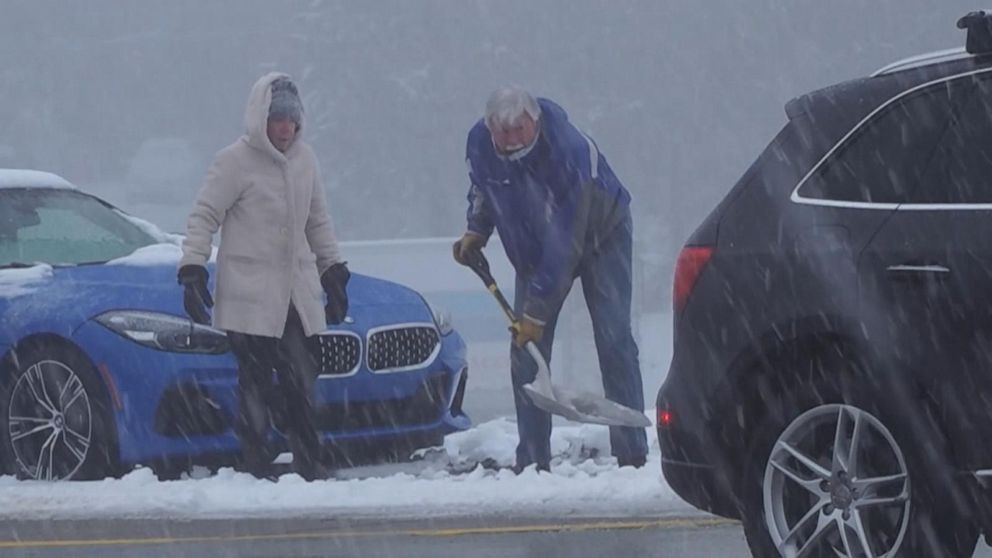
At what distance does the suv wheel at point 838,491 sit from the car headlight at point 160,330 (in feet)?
13.0

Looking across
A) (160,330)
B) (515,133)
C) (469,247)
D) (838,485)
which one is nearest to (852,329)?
(838,485)

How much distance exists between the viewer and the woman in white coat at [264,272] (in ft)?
29.6

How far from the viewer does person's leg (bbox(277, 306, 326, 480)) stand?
9094 mm

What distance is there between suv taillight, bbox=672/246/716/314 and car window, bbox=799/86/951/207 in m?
0.37

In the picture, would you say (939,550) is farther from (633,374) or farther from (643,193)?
(643,193)

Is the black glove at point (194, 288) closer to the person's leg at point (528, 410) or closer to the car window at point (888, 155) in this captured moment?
the person's leg at point (528, 410)

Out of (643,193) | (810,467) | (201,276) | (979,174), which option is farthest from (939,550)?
(643,193)

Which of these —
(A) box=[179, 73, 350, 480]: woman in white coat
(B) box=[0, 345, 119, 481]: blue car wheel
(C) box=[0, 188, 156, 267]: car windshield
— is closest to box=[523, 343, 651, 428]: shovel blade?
(A) box=[179, 73, 350, 480]: woman in white coat

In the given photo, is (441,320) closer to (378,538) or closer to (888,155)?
(378,538)

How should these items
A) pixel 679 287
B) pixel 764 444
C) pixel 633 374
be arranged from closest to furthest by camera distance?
pixel 764 444, pixel 679 287, pixel 633 374

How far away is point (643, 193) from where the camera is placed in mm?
51750

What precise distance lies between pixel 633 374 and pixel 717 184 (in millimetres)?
42826

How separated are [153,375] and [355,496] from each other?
3.80 ft

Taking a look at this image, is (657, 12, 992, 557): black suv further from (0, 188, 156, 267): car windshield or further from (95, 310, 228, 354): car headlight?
(0, 188, 156, 267): car windshield
